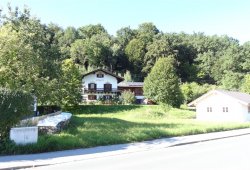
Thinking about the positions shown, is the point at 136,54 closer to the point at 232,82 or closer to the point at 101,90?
the point at 101,90

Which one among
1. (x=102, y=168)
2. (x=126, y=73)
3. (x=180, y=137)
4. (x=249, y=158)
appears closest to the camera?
(x=102, y=168)

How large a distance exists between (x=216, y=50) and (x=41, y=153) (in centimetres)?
11144

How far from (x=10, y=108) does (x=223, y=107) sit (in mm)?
39440

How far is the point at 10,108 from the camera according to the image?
17.2 m

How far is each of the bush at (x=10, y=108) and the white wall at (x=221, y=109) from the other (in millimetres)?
36761

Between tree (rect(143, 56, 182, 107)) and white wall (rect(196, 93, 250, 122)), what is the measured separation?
1015 cm

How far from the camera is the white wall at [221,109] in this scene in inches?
1951

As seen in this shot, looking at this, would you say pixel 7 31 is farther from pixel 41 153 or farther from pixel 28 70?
pixel 41 153

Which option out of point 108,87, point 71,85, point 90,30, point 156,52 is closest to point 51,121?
point 71,85

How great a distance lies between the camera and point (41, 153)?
54.0 feet

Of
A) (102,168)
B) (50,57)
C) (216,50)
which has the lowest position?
(102,168)

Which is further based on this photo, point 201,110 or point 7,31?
point 201,110

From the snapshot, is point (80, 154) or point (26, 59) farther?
point (26, 59)

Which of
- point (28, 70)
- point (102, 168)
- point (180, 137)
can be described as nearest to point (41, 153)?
point (102, 168)
